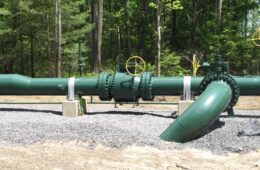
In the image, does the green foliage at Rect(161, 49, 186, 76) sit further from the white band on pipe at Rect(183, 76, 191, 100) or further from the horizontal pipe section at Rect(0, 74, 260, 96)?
the white band on pipe at Rect(183, 76, 191, 100)

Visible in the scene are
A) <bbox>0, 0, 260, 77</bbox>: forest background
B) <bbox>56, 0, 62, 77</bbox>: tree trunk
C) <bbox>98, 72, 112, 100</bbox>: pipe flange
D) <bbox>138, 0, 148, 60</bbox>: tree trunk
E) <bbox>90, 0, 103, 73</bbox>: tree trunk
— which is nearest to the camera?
<bbox>98, 72, 112, 100</bbox>: pipe flange

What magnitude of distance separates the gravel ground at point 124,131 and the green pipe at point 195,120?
0.71 ft

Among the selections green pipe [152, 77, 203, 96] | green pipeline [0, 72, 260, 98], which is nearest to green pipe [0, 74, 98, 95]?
green pipeline [0, 72, 260, 98]

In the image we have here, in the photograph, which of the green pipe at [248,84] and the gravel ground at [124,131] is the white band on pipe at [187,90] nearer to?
the gravel ground at [124,131]

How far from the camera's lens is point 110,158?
8.95 m

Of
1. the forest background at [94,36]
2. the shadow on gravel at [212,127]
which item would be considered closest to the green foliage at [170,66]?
the forest background at [94,36]

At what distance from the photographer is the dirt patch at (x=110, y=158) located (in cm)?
825

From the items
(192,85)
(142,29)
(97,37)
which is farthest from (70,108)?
(142,29)

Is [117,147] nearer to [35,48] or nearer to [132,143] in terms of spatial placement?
[132,143]

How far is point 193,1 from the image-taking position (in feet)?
127

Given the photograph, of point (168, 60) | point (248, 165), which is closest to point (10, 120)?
point (248, 165)

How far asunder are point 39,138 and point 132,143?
231 centimetres

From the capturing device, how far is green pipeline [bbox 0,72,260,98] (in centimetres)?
1354

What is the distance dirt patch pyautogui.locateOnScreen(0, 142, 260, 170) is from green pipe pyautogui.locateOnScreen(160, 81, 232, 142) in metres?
0.76
